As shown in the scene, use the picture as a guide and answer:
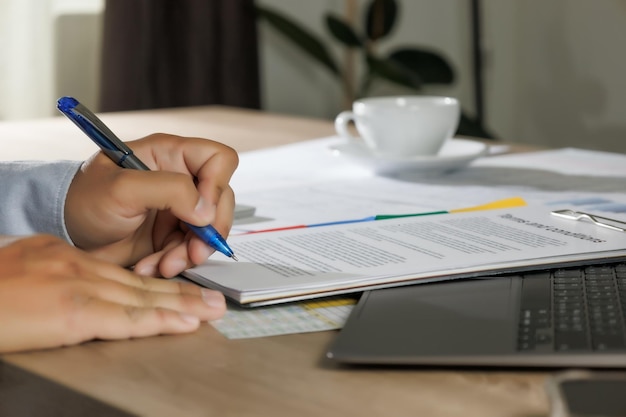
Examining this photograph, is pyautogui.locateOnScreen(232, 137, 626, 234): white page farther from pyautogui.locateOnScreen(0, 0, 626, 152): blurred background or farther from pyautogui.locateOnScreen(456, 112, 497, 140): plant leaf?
pyautogui.locateOnScreen(456, 112, 497, 140): plant leaf

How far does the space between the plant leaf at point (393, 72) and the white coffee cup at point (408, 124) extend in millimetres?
1746

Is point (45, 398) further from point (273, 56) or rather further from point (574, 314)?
point (273, 56)

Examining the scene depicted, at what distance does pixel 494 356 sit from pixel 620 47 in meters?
3.30

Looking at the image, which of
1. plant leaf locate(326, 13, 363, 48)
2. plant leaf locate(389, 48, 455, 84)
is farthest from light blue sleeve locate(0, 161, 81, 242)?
plant leaf locate(389, 48, 455, 84)

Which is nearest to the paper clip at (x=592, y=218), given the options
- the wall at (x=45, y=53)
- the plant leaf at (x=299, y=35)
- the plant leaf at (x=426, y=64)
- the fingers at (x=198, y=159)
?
the fingers at (x=198, y=159)

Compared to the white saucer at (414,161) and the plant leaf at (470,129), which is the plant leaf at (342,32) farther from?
the white saucer at (414,161)

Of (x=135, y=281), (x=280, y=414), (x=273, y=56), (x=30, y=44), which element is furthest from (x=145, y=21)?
(x=280, y=414)

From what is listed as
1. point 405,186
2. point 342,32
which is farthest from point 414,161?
point 342,32

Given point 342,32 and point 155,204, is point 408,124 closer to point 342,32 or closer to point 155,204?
point 155,204

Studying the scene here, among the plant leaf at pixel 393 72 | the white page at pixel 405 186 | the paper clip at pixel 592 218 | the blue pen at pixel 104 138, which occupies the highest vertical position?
the blue pen at pixel 104 138

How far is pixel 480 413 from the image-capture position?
1.40 feet

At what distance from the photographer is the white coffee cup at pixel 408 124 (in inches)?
46.6

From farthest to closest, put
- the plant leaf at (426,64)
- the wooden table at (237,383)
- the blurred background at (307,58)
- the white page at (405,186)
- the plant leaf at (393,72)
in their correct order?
the plant leaf at (426,64)
the plant leaf at (393,72)
the blurred background at (307,58)
the white page at (405,186)
the wooden table at (237,383)

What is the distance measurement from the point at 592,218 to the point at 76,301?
1.42ft
